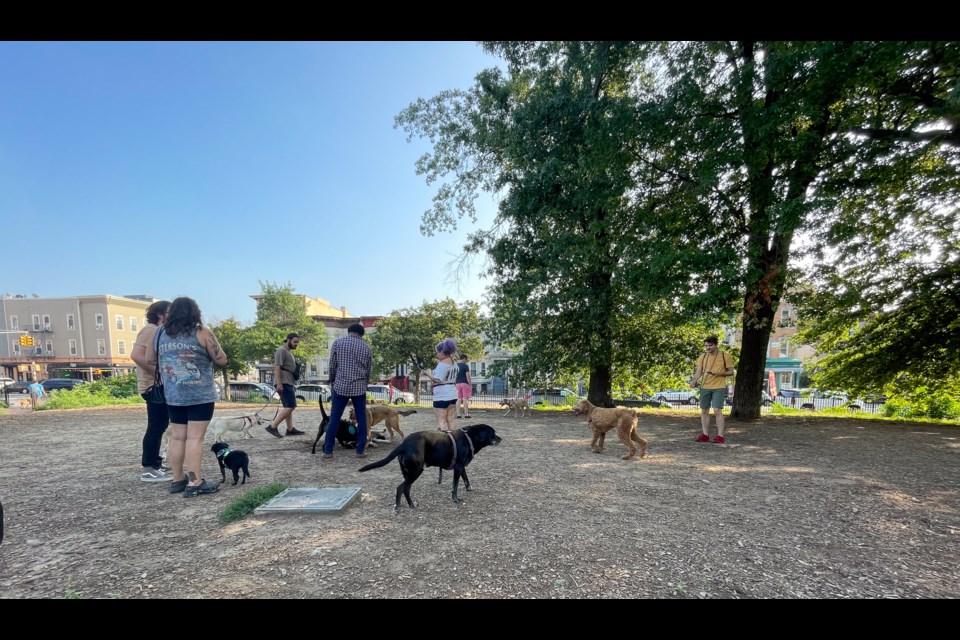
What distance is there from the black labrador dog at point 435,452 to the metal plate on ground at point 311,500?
1.06 ft

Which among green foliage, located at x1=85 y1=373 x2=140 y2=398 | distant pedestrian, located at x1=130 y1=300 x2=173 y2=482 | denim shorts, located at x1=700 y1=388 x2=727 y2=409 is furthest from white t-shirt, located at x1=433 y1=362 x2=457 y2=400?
green foliage, located at x1=85 y1=373 x2=140 y2=398

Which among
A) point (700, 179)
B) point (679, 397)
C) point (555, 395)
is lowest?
point (679, 397)

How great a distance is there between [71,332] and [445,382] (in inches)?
2441

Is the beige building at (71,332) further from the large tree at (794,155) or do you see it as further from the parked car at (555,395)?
the large tree at (794,155)

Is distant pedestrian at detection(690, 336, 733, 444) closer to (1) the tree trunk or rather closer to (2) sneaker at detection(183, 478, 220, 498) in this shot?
(1) the tree trunk

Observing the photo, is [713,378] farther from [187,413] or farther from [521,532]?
[187,413]

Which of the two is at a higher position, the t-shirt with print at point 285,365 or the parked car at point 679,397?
the t-shirt with print at point 285,365

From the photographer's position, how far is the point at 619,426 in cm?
527

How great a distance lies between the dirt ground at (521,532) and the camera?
7.22 feet

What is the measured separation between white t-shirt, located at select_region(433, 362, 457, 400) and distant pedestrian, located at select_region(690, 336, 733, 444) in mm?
3974

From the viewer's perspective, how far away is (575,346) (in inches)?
400

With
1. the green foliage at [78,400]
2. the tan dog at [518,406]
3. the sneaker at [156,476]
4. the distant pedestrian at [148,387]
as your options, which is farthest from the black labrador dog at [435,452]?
the green foliage at [78,400]

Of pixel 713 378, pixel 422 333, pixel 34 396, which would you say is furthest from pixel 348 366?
pixel 422 333
